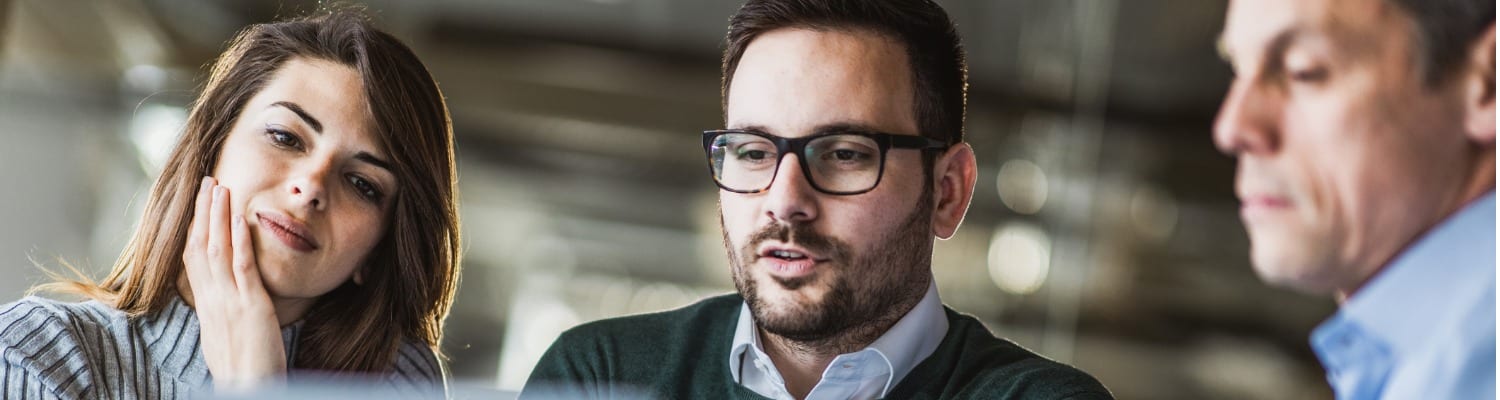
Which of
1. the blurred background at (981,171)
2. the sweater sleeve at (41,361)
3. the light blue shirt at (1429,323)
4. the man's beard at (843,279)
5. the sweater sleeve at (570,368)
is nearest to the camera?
the light blue shirt at (1429,323)

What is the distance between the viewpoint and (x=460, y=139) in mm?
4676

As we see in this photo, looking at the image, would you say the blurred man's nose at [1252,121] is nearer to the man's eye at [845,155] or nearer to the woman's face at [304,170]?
the man's eye at [845,155]

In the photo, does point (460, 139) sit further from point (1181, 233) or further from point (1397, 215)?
point (1397, 215)

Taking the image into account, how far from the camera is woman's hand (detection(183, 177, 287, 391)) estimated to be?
0.98 meters

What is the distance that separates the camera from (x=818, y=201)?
3.38 feet

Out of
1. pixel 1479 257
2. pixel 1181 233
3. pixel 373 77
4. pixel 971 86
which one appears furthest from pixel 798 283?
pixel 1181 233

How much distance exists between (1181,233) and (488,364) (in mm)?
2504

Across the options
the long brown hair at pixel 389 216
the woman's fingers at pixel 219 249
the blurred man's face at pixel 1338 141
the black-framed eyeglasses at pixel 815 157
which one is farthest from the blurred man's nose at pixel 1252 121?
the woman's fingers at pixel 219 249

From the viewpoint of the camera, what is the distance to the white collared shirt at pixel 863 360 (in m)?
1.11

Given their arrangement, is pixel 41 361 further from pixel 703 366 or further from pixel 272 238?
pixel 703 366

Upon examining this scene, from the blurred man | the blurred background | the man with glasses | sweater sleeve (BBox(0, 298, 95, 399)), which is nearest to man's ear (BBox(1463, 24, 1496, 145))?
the blurred man

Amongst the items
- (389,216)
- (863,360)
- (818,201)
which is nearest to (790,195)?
(818,201)

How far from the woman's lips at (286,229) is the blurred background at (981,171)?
1.96m

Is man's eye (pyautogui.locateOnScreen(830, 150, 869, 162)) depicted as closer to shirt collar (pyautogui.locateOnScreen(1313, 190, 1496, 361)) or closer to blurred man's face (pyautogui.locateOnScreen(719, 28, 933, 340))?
blurred man's face (pyautogui.locateOnScreen(719, 28, 933, 340))
